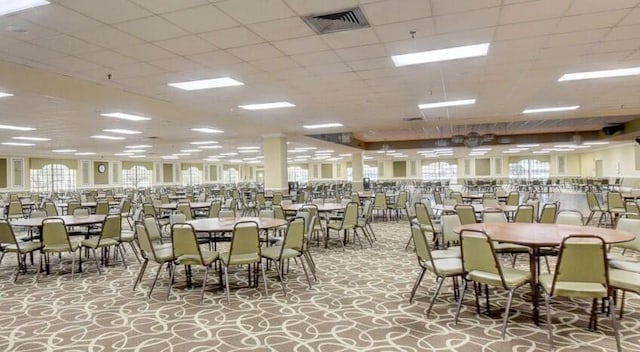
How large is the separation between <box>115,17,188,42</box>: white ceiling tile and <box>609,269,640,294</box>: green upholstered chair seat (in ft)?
Answer: 14.6

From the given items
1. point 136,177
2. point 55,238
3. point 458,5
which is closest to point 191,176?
point 136,177

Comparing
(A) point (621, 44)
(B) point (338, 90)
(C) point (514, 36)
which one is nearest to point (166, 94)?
(B) point (338, 90)

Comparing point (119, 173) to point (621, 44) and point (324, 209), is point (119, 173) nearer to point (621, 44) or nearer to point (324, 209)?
point (324, 209)

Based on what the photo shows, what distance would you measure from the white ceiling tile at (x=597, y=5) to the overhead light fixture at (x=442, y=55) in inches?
44.9

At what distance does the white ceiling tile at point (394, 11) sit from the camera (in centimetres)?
375

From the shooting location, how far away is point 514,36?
15.4 ft

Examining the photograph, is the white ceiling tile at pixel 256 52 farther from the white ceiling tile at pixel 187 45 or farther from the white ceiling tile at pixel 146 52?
the white ceiling tile at pixel 146 52

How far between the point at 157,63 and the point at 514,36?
4.33m

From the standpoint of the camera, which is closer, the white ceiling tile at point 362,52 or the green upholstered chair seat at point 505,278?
the green upholstered chair seat at point 505,278

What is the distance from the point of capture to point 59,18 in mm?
3883

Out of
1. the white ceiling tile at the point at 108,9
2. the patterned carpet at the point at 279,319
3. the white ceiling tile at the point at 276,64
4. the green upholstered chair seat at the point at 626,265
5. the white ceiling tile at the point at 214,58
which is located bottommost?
the patterned carpet at the point at 279,319

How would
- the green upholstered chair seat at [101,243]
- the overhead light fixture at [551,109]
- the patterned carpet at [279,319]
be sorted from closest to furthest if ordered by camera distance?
the patterned carpet at [279,319], the green upholstered chair seat at [101,243], the overhead light fixture at [551,109]

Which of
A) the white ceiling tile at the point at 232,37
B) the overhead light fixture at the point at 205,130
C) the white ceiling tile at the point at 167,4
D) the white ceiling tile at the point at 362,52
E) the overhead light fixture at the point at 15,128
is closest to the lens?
the white ceiling tile at the point at 167,4

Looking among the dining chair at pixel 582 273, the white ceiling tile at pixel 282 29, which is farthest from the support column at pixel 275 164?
the dining chair at pixel 582 273
